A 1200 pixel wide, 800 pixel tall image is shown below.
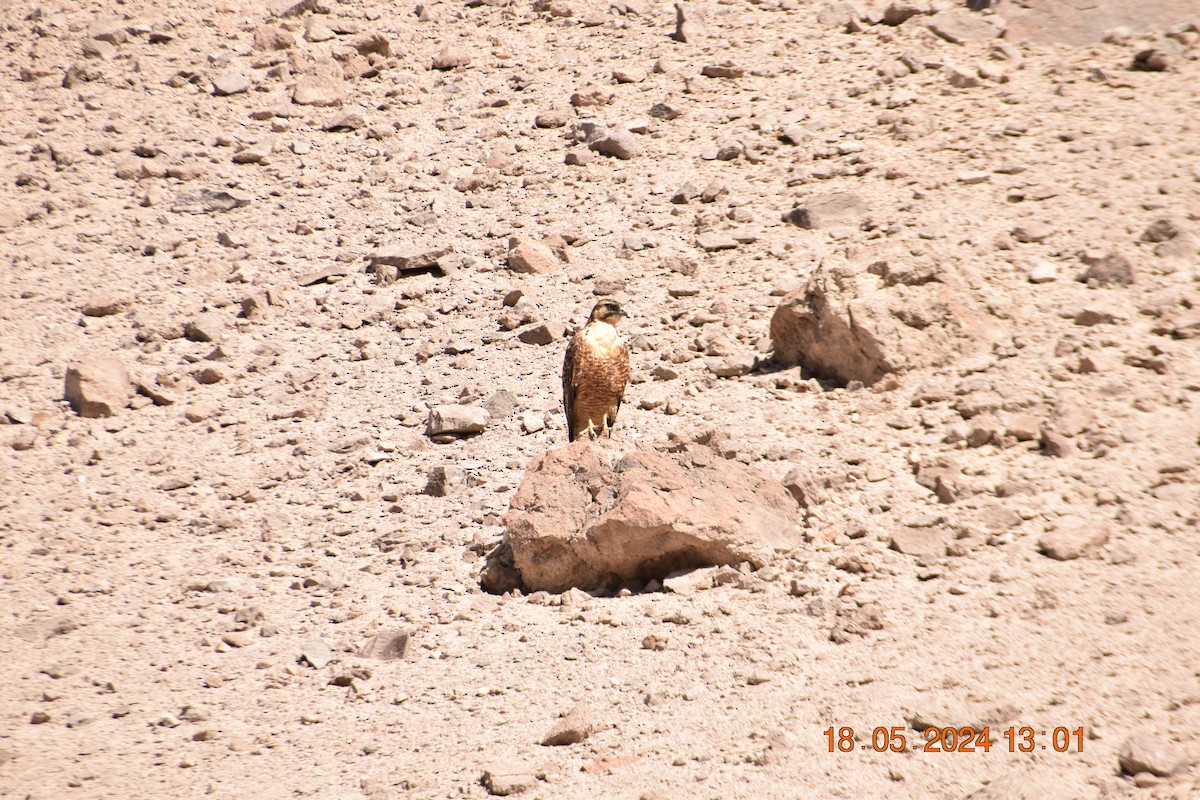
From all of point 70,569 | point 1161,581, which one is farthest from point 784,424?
point 70,569

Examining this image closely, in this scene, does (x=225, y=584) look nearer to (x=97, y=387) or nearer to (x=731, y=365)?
(x=97, y=387)

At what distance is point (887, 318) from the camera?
18.7ft

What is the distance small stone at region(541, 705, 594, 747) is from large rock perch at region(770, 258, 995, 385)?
2718 mm

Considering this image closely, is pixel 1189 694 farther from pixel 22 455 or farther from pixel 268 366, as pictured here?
pixel 22 455

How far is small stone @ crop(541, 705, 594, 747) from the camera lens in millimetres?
3967

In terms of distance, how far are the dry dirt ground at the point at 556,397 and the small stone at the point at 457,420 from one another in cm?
10

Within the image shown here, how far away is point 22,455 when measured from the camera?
6.82 m

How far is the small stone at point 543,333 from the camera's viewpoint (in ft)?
23.5

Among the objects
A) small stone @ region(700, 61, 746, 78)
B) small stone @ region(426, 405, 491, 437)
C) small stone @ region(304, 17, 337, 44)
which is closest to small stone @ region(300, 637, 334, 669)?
small stone @ region(426, 405, 491, 437)

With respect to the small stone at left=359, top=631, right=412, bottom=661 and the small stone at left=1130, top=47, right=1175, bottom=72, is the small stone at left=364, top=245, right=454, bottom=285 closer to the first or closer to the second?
the small stone at left=359, top=631, right=412, bottom=661

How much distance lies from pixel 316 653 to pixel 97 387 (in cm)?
334

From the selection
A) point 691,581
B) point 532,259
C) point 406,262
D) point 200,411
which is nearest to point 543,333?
point 532,259
